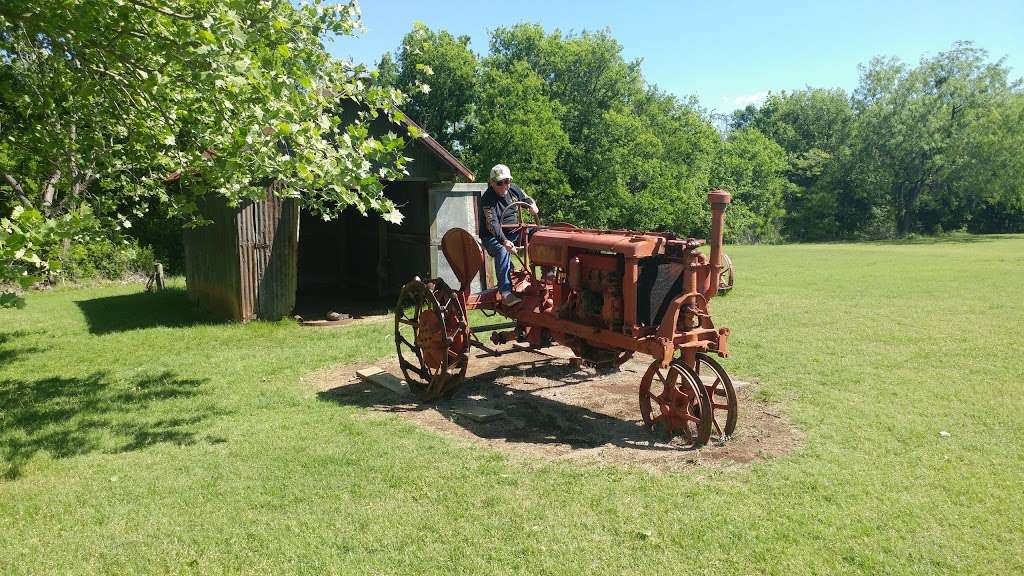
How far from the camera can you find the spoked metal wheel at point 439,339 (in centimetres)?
669

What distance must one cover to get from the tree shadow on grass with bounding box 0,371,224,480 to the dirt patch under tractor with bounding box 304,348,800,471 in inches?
56.9

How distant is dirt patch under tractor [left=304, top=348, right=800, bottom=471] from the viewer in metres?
5.45

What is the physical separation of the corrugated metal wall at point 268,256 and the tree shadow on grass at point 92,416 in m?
3.16

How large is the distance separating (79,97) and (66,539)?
183 inches

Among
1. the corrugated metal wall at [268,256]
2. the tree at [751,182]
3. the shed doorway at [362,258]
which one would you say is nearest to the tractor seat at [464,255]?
the shed doorway at [362,258]

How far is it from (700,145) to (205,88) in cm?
3189

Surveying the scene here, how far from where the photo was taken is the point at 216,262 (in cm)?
1190

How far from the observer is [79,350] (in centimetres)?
941

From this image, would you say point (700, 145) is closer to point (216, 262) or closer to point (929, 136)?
point (929, 136)

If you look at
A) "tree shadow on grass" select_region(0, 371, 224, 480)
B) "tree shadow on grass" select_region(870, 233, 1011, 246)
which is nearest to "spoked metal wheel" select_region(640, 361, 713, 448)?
"tree shadow on grass" select_region(0, 371, 224, 480)

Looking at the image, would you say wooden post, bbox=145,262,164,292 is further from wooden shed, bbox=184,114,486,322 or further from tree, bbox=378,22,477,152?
tree, bbox=378,22,477,152

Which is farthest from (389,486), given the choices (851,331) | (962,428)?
(851,331)

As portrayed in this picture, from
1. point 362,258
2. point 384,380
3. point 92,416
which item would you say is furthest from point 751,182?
point 92,416

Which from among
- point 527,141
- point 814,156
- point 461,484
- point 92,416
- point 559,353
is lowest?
point 461,484
